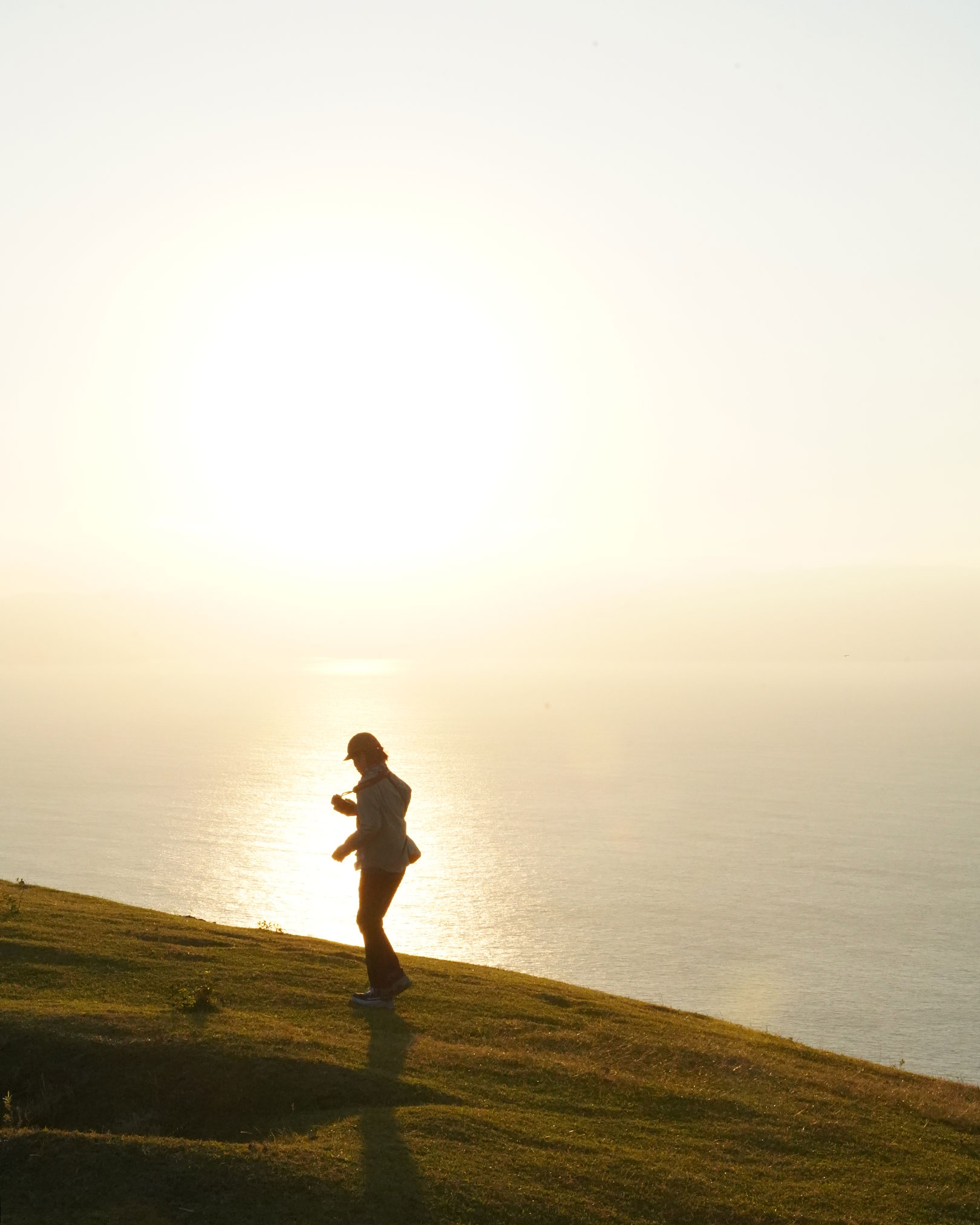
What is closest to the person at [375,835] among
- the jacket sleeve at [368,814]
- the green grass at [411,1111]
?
the jacket sleeve at [368,814]

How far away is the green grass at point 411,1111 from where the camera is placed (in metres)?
9.82

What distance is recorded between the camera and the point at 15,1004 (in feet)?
45.5

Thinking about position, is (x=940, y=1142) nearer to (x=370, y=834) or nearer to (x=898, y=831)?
(x=370, y=834)

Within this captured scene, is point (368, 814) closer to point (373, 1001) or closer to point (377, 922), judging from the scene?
point (377, 922)

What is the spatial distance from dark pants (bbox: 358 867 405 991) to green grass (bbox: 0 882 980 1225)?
58 cm

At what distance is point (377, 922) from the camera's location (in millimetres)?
14984

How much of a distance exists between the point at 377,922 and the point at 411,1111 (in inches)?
144

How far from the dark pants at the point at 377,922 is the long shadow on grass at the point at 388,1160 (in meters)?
1.89

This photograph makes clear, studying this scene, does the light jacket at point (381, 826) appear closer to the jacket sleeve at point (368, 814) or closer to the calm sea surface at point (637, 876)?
the jacket sleeve at point (368, 814)

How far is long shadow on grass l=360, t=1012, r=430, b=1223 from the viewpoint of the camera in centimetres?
956

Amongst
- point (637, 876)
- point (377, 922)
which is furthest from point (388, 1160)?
point (637, 876)

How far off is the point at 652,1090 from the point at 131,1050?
255 inches

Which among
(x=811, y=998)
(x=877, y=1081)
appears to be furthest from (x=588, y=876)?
(x=877, y=1081)

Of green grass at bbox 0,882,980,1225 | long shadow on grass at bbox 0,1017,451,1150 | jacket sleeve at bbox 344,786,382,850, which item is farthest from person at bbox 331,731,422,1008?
long shadow on grass at bbox 0,1017,451,1150
